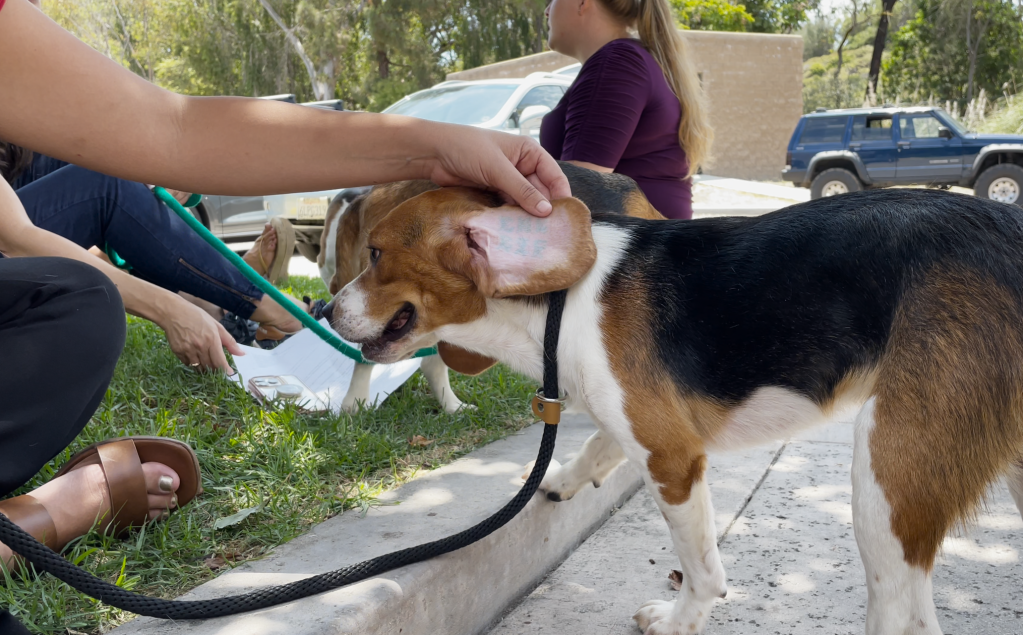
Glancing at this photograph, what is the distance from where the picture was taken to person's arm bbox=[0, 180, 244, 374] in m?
2.82

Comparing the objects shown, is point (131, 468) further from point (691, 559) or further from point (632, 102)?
point (632, 102)

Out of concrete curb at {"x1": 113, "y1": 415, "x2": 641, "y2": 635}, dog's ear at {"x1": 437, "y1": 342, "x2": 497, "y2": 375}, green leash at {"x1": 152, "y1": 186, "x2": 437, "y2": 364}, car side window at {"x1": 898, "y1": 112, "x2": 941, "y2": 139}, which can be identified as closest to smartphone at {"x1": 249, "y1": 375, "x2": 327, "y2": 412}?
green leash at {"x1": 152, "y1": 186, "x2": 437, "y2": 364}

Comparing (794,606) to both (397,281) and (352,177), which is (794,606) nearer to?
(397,281)

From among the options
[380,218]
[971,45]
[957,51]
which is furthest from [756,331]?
[957,51]

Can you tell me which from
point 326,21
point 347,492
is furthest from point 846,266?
point 326,21

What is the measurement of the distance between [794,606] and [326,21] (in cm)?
3849

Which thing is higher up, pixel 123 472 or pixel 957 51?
pixel 957 51

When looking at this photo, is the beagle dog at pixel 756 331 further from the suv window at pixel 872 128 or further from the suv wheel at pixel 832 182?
the suv window at pixel 872 128

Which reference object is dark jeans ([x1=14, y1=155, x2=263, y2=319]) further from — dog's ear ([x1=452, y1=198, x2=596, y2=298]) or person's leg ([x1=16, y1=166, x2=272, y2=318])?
dog's ear ([x1=452, y1=198, x2=596, y2=298])

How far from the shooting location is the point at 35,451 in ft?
6.96

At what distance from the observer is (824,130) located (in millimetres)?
19984

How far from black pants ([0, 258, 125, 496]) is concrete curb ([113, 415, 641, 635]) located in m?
0.53

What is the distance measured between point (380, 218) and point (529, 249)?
4.21 ft

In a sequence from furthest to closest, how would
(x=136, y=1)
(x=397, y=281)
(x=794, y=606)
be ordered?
(x=136, y=1)
(x=794, y=606)
(x=397, y=281)
